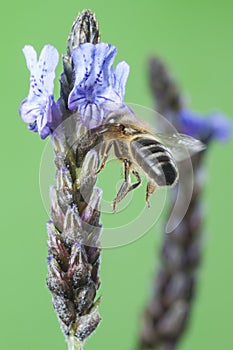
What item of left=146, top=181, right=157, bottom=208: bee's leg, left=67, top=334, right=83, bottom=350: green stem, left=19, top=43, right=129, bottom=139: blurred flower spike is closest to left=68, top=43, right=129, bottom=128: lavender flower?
left=19, top=43, right=129, bottom=139: blurred flower spike

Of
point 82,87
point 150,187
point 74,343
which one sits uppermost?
point 82,87

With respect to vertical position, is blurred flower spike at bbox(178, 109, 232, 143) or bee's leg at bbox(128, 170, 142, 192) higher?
blurred flower spike at bbox(178, 109, 232, 143)

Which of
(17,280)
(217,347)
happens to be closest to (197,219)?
(17,280)

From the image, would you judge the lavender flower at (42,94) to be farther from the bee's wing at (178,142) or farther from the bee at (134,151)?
the bee's wing at (178,142)

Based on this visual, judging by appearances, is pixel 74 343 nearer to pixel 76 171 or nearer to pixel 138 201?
pixel 76 171

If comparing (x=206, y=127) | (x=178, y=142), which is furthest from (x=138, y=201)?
(x=178, y=142)

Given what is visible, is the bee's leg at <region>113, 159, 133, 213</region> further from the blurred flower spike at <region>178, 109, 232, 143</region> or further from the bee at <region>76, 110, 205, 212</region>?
the blurred flower spike at <region>178, 109, 232, 143</region>
